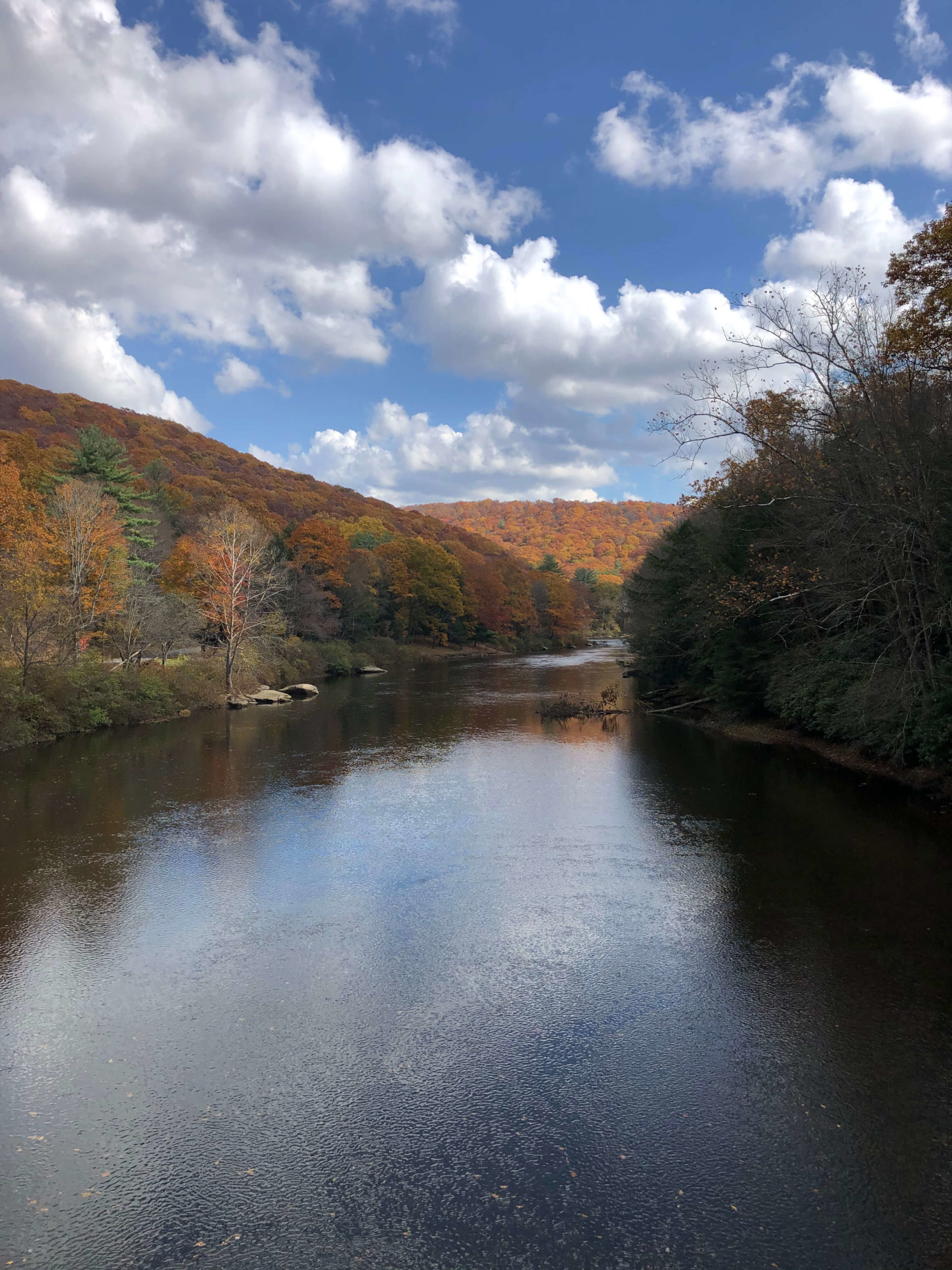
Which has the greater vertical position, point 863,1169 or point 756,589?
point 756,589

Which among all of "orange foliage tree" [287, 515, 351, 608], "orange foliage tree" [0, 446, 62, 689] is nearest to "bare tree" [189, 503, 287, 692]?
"orange foliage tree" [0, 446, 62, 689]

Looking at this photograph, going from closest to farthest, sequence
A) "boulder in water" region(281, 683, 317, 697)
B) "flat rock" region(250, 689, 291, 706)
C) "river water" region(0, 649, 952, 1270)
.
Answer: "river water" region(0, 649, 952, 1270), "flat rock" region(250, 689, 291, 706), "boulder in water" region(281, 683, 317, 697)

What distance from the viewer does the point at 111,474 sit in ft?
136

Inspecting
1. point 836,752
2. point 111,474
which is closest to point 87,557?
point 111,474

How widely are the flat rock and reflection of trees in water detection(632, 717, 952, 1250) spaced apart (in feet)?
73.8

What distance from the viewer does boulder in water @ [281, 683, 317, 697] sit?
36.9 meters

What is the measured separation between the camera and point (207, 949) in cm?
827

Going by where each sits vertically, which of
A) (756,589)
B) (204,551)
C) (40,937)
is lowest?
(40,937)

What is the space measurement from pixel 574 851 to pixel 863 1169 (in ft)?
23.7

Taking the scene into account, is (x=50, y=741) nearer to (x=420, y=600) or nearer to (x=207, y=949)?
(x=207, y=949)

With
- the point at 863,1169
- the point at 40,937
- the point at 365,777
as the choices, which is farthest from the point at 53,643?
the point at 863,1169

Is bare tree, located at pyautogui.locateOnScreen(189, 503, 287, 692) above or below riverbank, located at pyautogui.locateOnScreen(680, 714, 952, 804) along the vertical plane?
above

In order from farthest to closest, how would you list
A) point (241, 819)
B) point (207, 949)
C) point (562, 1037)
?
point (241, 819)
point (207, 949)
point (562, 1037)

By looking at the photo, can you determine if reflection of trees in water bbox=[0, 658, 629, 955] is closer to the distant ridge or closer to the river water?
the river water
